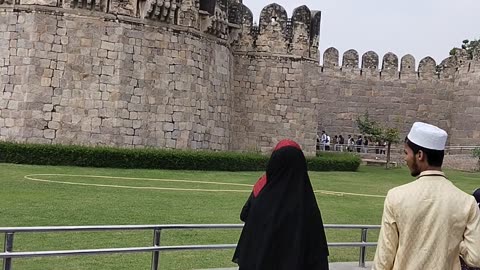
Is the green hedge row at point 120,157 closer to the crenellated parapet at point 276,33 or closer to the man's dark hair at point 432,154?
the crenellated parapet at point 276,33

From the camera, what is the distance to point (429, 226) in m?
3.78

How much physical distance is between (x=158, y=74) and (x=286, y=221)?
1833 centimetres

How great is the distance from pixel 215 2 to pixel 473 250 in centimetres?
2173

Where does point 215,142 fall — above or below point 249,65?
below

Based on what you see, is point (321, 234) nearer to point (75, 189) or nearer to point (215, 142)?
point (75, 189)

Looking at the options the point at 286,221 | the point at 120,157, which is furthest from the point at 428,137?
the point at 120,157

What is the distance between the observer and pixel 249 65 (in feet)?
89.3

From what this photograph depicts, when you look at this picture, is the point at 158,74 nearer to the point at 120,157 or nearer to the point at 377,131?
the point at 120,157

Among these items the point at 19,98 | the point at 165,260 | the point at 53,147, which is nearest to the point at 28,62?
the point at 19,98

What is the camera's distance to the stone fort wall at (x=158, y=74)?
20.8 metres

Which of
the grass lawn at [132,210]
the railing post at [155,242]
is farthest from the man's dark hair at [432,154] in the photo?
the grass lawn at [132,210]

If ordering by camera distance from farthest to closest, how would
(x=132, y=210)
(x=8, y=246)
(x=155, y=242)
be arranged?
(x=132, y=210)
(x=155, y=242)
(x=8, y=246)

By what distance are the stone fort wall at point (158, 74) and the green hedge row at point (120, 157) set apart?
1904 mm

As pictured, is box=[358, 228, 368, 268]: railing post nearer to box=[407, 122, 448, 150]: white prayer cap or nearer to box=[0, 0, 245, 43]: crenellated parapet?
box=[407, 122, 448, 150]: white prayer cap
